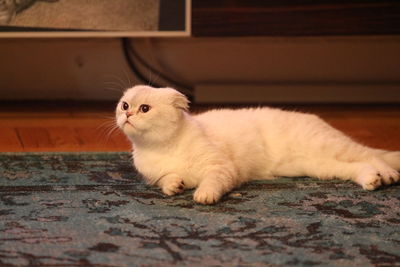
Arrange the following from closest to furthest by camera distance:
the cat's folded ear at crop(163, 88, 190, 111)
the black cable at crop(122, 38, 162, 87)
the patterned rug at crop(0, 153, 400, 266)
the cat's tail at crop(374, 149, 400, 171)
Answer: the patterned rug at crop(0, 153, 400, 266) → the cat's folded ear at crop(163, 88, 190, 111) → the cat's tail at crop(374, 149, 400, 171) → the black cable at crop(122, 38, 162, 87)

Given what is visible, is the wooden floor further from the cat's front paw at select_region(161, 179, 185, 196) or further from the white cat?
the cat's front paw at select_region(161, 179, 185, 196)

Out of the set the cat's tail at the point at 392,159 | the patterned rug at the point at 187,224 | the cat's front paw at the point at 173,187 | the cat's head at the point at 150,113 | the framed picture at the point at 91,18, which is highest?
the framed picture at the point at 91,18

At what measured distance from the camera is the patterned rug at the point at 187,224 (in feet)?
3.24

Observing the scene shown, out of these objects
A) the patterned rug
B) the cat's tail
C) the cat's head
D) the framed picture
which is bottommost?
the patterned rug

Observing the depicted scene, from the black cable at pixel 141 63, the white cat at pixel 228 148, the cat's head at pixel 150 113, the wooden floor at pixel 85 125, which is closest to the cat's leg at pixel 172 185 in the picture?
the white cat at pixel 228 148

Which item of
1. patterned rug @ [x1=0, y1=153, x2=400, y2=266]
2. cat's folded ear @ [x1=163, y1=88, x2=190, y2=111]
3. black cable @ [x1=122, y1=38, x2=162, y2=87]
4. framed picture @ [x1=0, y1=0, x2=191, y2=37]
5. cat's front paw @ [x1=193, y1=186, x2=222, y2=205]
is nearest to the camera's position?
patterned rug @ [x1=0, y1=153, x2=400, y2=266]

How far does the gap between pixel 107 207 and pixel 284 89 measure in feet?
4.95

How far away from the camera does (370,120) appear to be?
2291 mm

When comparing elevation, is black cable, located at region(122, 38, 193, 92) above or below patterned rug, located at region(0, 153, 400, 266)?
above

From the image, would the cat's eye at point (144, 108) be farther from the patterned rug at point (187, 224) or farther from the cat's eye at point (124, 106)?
the patterned rug at point (187, 224)

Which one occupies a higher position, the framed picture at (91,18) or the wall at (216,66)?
the framed picture at (91,18)

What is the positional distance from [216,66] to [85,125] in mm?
784

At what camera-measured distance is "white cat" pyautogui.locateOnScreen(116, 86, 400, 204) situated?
1348 millimetres

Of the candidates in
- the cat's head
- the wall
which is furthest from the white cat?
the wall
